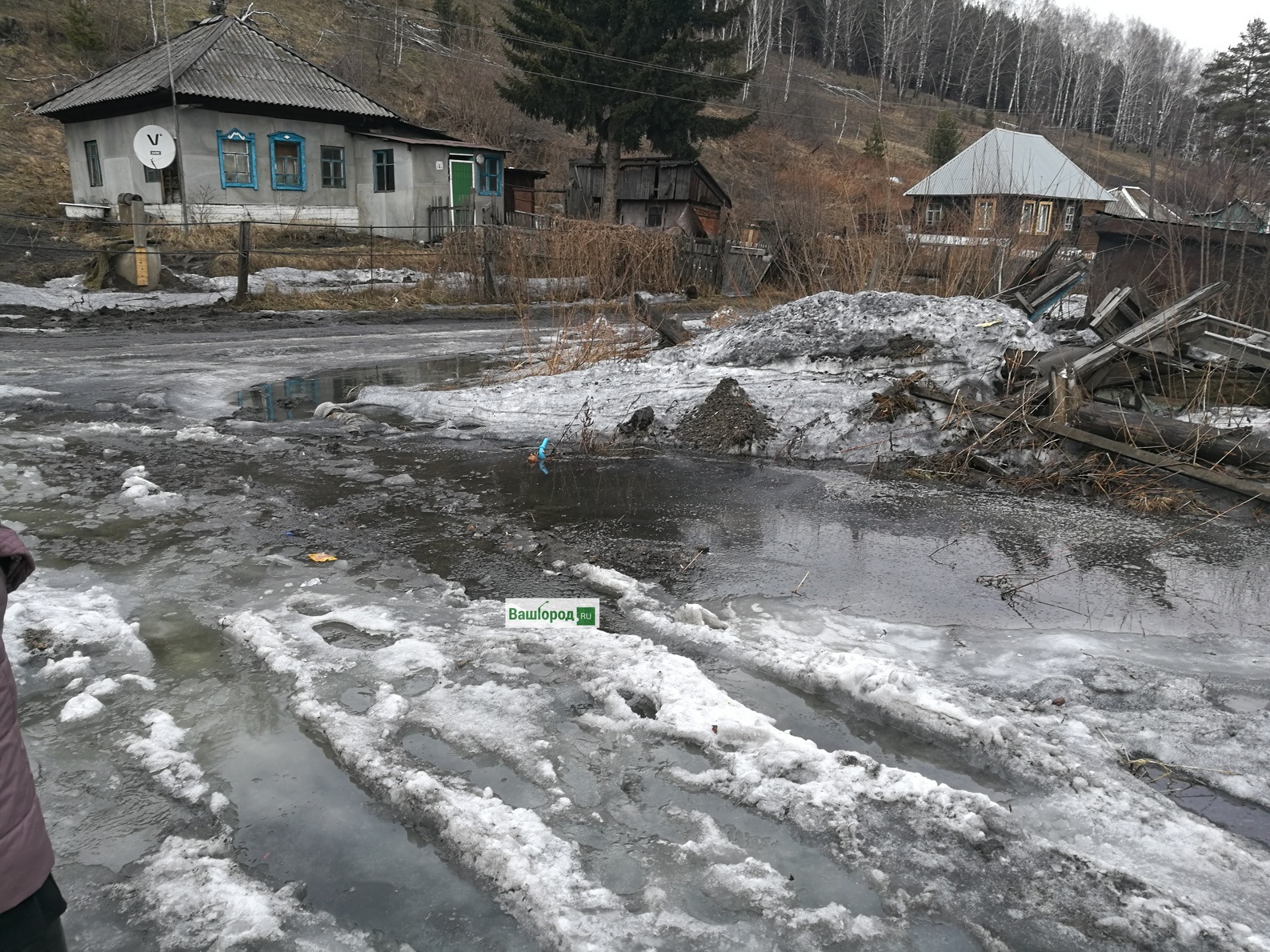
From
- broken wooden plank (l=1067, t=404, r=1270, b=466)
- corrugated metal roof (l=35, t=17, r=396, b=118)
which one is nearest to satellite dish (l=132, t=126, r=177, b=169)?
corrugated metal roof (l=35, t=17, r=396, b=118)

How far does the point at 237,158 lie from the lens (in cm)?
2558

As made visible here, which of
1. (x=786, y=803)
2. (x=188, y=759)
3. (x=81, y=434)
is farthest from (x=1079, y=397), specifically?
(x=81, y=434)

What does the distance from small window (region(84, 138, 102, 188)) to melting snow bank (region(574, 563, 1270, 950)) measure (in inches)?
1120

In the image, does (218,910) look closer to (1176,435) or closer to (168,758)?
(168,758)

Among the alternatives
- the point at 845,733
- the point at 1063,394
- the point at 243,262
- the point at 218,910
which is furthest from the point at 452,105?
the point at 218,910

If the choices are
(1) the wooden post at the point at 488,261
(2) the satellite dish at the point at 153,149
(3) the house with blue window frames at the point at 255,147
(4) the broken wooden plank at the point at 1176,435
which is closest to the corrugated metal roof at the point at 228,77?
(3) the house with blue window frames at the point at 255,147

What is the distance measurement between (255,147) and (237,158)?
0.61m

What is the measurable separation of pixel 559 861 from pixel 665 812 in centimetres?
44

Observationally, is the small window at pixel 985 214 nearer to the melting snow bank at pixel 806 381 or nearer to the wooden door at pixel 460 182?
the melting snow bank at pixel 806 381

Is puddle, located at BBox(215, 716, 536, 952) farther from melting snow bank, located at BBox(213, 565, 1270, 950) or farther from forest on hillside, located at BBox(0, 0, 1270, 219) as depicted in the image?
A: forest on hillside, located at BBox(0, 0, 1270, 219)

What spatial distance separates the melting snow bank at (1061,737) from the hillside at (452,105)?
10.7 metres

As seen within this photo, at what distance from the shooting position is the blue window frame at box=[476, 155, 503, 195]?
3022cm

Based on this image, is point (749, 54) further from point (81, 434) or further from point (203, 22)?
point (81, 434)

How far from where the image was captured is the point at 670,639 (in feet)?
14.1
